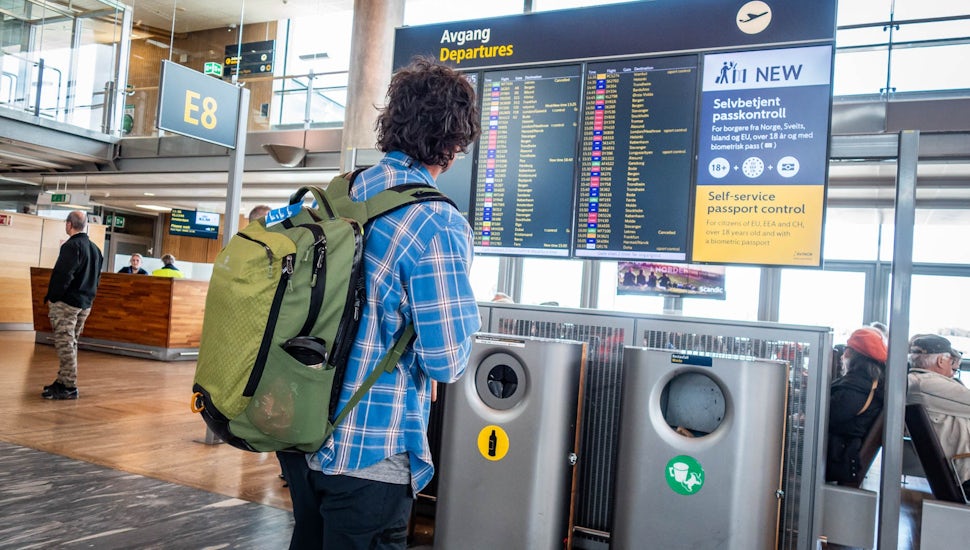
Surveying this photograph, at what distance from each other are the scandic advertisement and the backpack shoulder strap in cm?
220

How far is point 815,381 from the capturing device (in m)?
2.71

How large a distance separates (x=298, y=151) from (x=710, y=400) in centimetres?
962

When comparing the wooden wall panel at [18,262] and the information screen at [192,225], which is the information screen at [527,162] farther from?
the information screen at [192,225]

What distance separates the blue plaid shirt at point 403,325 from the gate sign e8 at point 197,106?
384cm

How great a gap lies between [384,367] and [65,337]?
5.93 m

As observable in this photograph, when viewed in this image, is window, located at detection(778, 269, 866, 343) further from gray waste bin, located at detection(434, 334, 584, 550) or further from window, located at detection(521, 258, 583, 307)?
gray waste bin, located at detection(434, 334, 584, 550)

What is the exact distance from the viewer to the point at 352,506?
124 centimetres

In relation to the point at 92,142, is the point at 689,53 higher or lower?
lower

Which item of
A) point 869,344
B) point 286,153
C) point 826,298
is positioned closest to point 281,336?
point 869,344

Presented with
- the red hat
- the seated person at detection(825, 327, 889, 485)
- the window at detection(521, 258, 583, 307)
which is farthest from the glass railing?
the seated person at detection(825, 327, 889, 485)

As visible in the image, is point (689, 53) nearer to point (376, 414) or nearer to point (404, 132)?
point (404, 132)

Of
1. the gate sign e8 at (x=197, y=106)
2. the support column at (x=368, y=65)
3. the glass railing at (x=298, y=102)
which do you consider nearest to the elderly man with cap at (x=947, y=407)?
the gate sign e8 at (x=197, y=106)

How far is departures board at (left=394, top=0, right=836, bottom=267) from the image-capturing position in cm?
308

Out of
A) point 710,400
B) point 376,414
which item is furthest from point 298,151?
point 376,414
